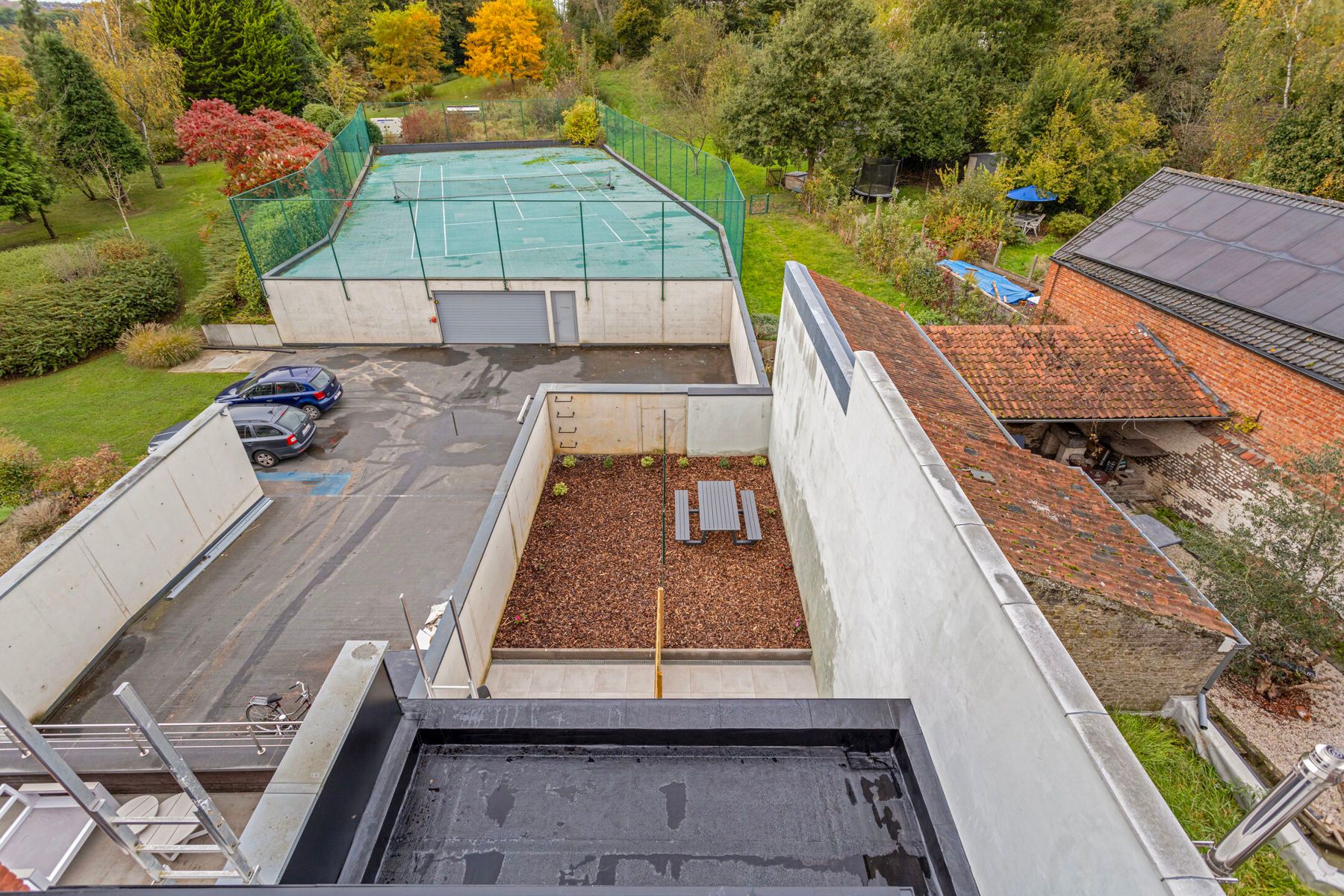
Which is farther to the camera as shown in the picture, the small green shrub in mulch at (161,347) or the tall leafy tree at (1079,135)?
the tall leafy tree at (1079,135)

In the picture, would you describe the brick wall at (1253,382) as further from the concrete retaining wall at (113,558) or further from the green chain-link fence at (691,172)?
the concrete retaining wall at (113,558)

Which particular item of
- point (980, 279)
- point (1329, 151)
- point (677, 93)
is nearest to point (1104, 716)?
point (980, 279)

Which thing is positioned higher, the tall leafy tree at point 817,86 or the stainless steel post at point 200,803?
the tall leafy tree at point 817,86

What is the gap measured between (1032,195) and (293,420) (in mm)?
30781

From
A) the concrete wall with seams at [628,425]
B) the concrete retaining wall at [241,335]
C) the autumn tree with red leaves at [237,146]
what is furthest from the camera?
the autumn tree with red leaves at [237,146]

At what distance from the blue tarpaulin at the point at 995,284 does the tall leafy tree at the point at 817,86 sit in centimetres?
1034

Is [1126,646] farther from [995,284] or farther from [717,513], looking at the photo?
[995,284]

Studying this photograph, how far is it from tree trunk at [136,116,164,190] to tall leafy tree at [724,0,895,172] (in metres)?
29.5

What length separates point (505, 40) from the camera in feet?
161

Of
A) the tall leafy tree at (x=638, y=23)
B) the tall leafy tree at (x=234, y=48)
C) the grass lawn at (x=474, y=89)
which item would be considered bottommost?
the grass lawn at (x=474, y=89)

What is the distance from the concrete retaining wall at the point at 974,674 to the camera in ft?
9.53

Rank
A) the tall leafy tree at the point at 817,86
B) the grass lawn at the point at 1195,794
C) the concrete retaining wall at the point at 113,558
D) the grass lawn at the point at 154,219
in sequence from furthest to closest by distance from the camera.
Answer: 1. the tall leafy tree at the point at 817,86
2. the grass lawn at the point at 154,219
3. the concrete retaining wall at the point at 113,558
4. the grass lawn at the point at 1195,794

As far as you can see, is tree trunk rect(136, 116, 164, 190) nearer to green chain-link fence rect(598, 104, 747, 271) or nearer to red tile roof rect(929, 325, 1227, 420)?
green chain-link fence rect(598, 104, 747, 271)

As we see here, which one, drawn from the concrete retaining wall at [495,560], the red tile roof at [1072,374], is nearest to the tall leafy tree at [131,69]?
the concrete retaining wall at [495,560]
